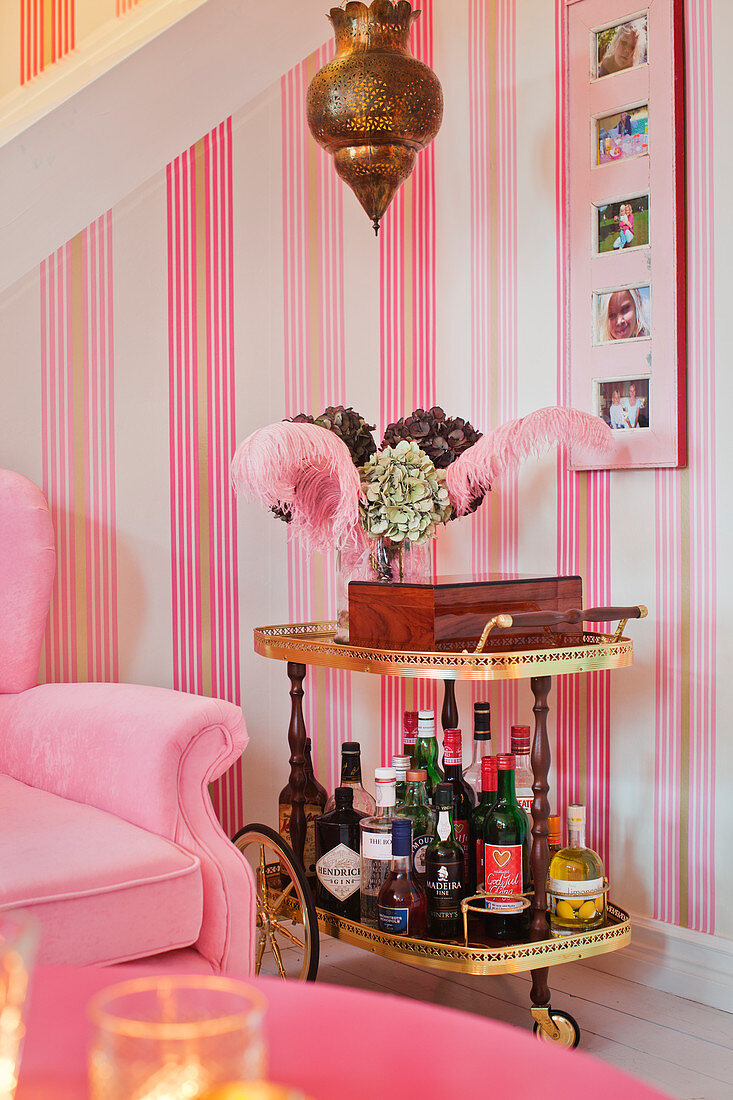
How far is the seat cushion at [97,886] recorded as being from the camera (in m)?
1.46

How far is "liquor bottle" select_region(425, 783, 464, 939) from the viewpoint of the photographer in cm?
183

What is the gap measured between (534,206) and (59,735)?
152 cm

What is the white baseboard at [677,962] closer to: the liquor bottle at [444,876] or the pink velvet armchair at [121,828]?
the liquor bottle at [444,876]

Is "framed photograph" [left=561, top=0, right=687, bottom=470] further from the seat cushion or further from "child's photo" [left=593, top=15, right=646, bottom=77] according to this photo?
the seat cushion

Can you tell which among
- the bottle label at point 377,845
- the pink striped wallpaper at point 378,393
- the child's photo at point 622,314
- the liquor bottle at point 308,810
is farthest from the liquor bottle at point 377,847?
the child's photo at point 622,314

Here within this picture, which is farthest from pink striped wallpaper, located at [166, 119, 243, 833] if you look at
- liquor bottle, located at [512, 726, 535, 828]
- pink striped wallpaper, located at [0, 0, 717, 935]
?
liquor bottle, located at [512, 726, 535, 828]

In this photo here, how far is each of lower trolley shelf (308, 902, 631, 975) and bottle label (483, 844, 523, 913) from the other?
66mm

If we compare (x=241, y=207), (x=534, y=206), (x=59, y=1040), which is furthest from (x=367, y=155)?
(x=59, y=1040)

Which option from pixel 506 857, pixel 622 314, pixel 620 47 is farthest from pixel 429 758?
pixel 620 47

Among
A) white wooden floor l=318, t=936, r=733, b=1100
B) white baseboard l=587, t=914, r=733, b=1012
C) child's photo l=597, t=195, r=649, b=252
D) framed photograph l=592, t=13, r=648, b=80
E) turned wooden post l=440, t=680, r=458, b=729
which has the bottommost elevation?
white wooden floor l=318, t=936, r=733, b=1100

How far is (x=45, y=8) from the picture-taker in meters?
2.49

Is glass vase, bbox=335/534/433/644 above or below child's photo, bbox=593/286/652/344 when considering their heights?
below

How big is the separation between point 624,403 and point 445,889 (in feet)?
3.43

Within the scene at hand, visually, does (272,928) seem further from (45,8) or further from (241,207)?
(45,8)
